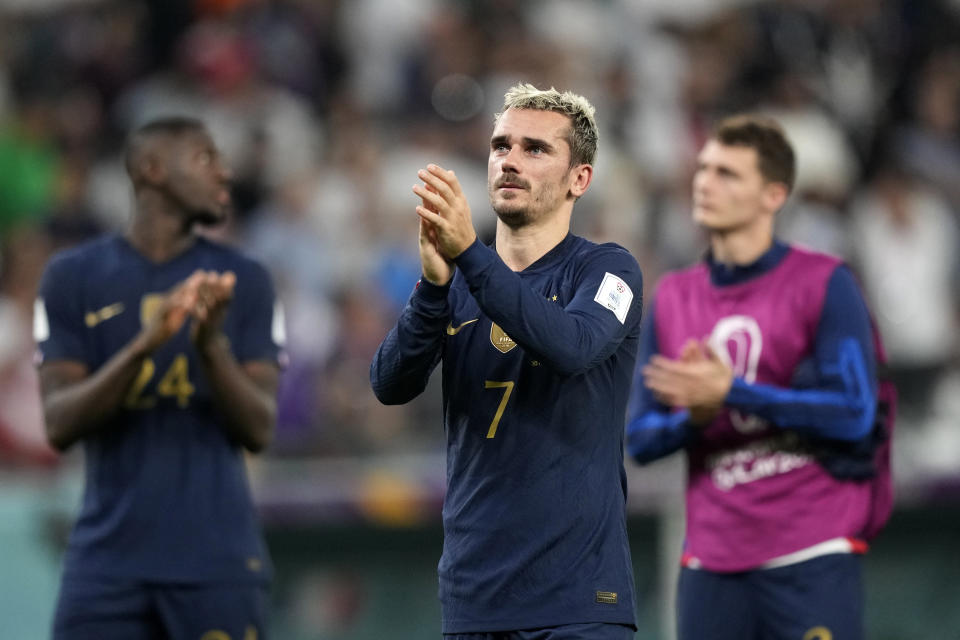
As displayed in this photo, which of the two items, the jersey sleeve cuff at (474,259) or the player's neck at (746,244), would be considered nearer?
the jersey sleeve cuff at (474,259)

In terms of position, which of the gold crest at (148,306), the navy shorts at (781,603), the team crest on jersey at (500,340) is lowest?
the navy shorts at (781,603)

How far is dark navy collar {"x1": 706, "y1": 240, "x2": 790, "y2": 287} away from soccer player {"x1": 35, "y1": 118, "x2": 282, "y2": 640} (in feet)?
5.84

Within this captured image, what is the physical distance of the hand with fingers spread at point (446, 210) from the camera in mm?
3977

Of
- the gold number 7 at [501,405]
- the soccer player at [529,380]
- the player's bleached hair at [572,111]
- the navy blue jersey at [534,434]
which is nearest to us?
the soccer player at [529,380]

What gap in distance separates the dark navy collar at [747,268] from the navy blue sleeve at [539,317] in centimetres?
166

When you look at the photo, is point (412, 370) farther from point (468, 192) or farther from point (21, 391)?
point (468, 192)

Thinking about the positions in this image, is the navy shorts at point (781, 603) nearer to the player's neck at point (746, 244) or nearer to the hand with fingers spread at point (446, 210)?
the player's neck at point (746, 244)

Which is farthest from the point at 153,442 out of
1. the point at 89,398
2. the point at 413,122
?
the point at 413,122

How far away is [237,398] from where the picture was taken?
5.26 m

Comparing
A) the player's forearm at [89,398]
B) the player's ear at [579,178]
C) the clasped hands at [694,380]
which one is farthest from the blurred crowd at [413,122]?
the player's ear at [579,178]

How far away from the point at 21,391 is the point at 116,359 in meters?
3.91

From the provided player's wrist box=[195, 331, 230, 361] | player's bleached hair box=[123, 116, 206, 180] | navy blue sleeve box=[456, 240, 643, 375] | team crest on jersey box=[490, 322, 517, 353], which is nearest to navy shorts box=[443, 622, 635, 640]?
navy blue sleeve box=[456, 240, 643, 375]

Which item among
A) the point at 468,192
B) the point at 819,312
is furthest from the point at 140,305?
the point at 468,192

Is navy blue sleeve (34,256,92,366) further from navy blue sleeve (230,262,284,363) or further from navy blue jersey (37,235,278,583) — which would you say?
navy blue sleeve (230,262,284,363)
